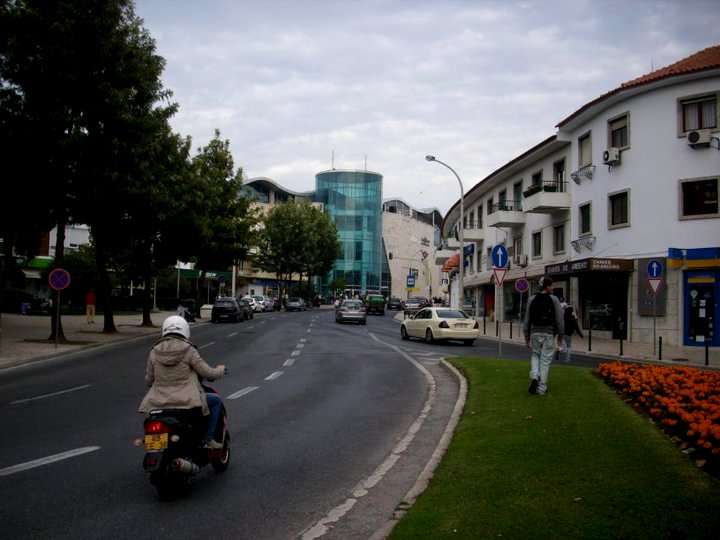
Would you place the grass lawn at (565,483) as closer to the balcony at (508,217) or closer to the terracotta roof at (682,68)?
the terracotta roof at (682,68)

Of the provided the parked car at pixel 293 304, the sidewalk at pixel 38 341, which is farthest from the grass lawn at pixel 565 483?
the parked car at pixel 293 304

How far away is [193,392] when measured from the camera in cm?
577

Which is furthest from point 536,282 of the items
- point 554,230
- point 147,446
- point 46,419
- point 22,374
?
point 147,446

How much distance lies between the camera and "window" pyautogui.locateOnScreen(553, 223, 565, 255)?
35.8 metres

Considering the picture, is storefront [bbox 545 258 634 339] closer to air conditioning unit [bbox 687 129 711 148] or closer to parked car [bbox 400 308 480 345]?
air conditioning unit [bbox 687 129 711 148]

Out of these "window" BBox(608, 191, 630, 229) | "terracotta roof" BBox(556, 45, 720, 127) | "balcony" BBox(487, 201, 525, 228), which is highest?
"terracotta roof" BBox(556, 45, 720, 127)

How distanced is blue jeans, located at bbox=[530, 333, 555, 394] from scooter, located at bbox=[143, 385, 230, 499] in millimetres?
5983

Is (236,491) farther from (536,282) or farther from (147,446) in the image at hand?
(536,282)

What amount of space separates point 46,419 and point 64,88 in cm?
1530

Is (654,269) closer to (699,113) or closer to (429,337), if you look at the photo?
(429,337)

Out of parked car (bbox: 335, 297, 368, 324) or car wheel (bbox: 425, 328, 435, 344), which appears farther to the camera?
parked car (bbox: 335, 297, 368, 324)

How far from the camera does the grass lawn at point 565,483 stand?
435 centimetres

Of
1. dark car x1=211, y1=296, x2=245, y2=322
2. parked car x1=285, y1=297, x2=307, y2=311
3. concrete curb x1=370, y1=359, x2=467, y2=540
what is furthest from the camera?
parked car x1=285, y1=297, x2=307, y2=311

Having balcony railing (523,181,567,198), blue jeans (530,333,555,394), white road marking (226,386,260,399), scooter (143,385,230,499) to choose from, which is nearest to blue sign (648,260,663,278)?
blue jeans (530,333,555,394)
